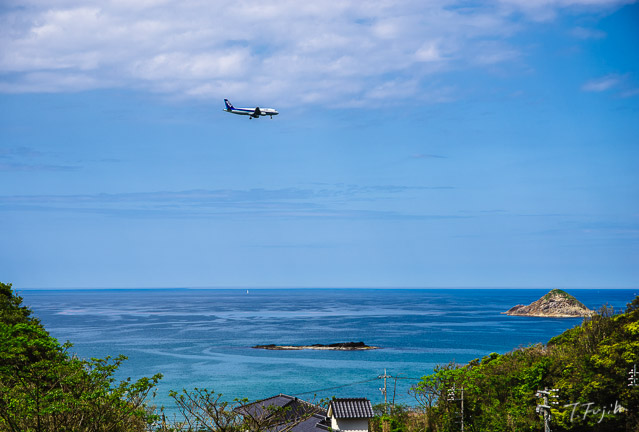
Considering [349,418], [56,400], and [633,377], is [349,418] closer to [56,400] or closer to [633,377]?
[633,377]

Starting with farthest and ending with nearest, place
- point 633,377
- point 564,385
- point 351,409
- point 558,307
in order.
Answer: point 558,307
point 351,409
point 564,385
point 633,377

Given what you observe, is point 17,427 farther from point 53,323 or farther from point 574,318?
point 574,318

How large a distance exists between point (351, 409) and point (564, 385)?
13.4 meters

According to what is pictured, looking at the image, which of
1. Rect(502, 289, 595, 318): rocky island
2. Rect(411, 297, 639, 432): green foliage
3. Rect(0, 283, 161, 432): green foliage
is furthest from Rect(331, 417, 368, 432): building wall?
Rect(502, 289, 595, 318): rocky island

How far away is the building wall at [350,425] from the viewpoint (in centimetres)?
3741

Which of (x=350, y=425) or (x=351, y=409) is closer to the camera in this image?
(x=350, y=425)

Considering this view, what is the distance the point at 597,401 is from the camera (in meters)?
31.4

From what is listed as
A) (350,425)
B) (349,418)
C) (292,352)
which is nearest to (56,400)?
(349,418)

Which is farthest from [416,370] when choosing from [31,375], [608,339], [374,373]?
[31,375]

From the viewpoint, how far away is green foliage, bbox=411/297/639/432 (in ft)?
101

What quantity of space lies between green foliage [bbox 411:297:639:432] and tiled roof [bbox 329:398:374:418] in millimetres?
4009

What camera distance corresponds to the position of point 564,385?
1284 inches

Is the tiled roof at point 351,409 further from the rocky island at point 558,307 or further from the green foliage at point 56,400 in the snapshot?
the rocky island at point 558,307

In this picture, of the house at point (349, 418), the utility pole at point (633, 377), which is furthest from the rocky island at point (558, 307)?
the utility pole at point (633, 377)
